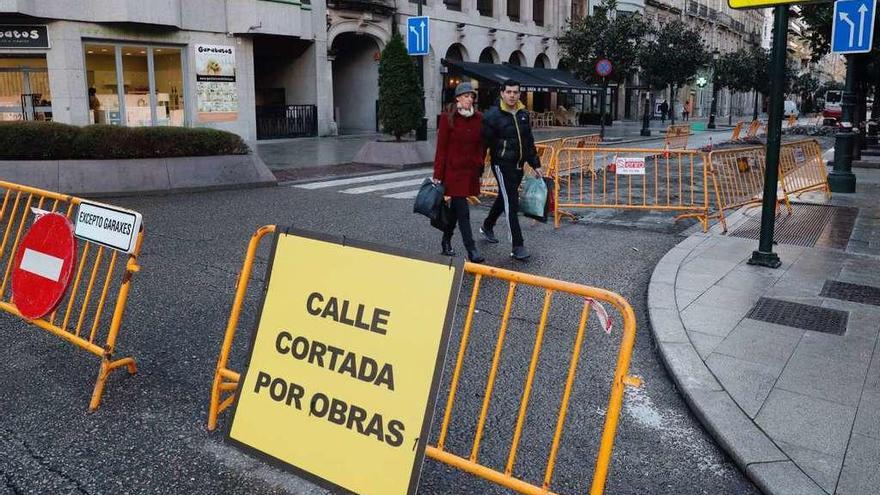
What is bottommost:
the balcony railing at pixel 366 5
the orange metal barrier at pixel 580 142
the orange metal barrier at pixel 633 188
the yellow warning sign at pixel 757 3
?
the orange metal barrier at pixel 633 188

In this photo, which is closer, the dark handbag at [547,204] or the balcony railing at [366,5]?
the dark handbag at [547,204]

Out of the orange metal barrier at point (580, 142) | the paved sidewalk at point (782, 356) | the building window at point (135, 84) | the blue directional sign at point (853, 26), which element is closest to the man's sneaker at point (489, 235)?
A: the paved sidewalk at point (782, 356)

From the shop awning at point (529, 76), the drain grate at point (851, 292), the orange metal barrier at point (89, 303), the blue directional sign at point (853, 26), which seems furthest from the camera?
the shop awning at point (529, 76)

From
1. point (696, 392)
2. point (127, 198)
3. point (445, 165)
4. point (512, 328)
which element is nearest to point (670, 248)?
point (445, 165)

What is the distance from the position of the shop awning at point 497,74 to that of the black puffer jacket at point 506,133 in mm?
24720

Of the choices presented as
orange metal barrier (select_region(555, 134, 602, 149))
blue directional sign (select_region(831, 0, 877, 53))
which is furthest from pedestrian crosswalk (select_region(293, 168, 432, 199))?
blue directional sign (select_region(831, 0, 877, 53))

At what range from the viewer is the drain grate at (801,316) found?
204 inches

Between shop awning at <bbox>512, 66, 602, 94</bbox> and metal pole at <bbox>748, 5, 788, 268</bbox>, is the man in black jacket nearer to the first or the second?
metal pole at <bbox>748, 5, 788, 268</bbox>

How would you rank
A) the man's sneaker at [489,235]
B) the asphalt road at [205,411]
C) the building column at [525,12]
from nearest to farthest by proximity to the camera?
the asphalt road at [205,411]
the man's sneaker at [489,235]
the building column at [525,12]

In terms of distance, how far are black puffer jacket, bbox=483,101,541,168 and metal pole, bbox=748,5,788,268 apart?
231cm

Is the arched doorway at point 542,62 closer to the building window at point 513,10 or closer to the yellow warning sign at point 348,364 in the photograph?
the building window at point 513,10

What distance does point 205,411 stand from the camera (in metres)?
3.95

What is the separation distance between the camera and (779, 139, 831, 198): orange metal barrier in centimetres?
1105

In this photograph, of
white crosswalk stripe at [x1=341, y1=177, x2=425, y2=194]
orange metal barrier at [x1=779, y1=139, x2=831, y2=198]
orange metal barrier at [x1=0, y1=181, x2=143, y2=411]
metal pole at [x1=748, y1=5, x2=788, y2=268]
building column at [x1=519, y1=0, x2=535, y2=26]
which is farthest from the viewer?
building column at [x1=519, y1=0, x2=535, y2=26]
